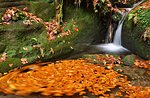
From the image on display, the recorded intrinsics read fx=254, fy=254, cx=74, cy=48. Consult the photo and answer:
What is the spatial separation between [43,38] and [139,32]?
3503 mm

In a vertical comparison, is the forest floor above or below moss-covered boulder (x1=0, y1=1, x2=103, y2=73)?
below

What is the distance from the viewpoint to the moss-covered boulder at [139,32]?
29.1 ft

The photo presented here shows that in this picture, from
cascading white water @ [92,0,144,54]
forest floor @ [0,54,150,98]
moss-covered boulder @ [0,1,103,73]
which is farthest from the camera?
cascading white water @ [92,0,144,54]

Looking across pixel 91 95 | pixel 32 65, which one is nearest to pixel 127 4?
pixel 32 65

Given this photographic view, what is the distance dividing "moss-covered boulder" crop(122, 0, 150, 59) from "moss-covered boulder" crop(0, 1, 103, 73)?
156 cm

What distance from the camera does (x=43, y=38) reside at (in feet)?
30.9

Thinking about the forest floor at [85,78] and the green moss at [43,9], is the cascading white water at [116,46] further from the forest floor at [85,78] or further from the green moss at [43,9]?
the green moss at [43,9]

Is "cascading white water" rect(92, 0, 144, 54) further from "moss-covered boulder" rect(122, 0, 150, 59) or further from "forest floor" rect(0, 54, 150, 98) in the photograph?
"forest floor" rect(0, 54, 150, 98)

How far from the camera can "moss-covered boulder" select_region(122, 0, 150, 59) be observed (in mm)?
8875

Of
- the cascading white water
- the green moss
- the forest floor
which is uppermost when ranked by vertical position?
the green moss

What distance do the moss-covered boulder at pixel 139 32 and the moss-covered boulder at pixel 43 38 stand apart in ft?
5.12

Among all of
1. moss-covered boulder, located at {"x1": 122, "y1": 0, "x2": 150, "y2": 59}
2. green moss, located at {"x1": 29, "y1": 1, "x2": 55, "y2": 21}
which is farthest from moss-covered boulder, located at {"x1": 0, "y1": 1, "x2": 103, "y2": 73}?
moss-covered boulder, located at {"x1": 122, "y1": 0, "x2": 150, "y2": 59}

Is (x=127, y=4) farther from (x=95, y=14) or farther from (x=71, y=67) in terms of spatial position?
(x=71, y=67)

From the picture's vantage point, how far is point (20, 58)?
27.8 feet
